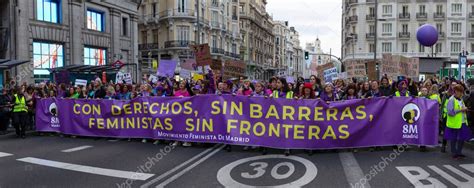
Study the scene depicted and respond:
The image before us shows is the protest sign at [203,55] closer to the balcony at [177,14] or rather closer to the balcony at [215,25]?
the balcony at [177,14]

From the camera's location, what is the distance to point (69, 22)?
3216 centimetres

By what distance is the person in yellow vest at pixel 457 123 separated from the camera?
8.88 m

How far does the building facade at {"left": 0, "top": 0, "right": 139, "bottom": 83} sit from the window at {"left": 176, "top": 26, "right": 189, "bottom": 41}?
2147 centimetres

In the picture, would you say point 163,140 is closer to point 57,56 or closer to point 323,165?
point 323,165

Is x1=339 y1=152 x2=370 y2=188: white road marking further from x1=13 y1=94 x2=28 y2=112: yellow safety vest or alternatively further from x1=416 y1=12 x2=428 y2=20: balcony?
x1=416 y1=12 x2=428 y2=20: balcony

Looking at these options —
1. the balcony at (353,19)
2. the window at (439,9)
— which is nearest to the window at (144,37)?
the balcony at (353,19)

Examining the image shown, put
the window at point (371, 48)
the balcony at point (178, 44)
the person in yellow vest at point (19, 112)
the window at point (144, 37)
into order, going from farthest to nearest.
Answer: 1. the window at point (371, 48)
2. the window at point (144, 37)
3. the balcony at point (178, 44)
4. the person in yellow vest at point (19, 112)

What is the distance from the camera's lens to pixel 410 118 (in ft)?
31.3

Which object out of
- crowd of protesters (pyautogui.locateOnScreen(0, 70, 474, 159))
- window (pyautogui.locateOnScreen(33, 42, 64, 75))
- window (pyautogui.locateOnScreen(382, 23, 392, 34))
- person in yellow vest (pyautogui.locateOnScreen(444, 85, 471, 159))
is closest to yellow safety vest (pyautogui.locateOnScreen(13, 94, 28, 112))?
crowd of protesters (pyautogui.locateOnScreen(0, 70, 474, 159))

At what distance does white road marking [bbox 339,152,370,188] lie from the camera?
23.0ft

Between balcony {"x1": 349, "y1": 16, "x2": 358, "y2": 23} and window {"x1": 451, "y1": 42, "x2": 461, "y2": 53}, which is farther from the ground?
balcony {"x1": 349, "y1": 16, "x2": 358, "y2": 23}

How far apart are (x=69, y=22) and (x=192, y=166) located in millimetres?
27052

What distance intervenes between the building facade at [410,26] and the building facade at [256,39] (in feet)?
83.6

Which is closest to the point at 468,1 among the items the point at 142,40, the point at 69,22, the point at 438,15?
the point at 438,15
